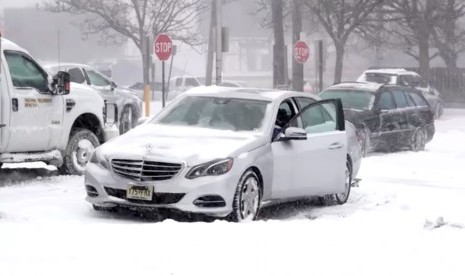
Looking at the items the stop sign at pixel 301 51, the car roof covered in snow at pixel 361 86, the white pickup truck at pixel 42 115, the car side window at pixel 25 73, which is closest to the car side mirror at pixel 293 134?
the white pickup truck at pixel 42 115

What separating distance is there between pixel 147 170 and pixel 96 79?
1184cm

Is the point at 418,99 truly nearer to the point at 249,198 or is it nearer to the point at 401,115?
the point at 401,115

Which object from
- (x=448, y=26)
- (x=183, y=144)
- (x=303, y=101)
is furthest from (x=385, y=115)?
(x=448, y=26)

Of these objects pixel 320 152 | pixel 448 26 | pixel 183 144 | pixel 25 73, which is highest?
pixel 448 26

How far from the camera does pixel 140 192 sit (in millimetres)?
9250

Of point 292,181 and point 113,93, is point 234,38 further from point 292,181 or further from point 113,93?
point 292,181

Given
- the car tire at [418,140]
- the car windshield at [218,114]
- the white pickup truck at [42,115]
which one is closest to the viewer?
the car windshield at [218,114]

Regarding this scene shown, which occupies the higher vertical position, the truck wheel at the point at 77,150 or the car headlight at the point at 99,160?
the car headlight at the point at 99,160

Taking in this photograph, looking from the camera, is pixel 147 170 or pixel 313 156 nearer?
pixel 147 170

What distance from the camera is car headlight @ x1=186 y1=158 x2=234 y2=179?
9188 mm

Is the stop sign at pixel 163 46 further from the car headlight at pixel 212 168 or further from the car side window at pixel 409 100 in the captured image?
the car headlight at pixel 212 168

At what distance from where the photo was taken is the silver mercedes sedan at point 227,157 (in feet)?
30.2

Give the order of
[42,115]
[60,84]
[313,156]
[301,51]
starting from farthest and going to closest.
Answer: [301,51], [60,84], [42,115], [313,156]

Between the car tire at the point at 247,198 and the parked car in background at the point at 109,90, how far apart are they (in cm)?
1094
